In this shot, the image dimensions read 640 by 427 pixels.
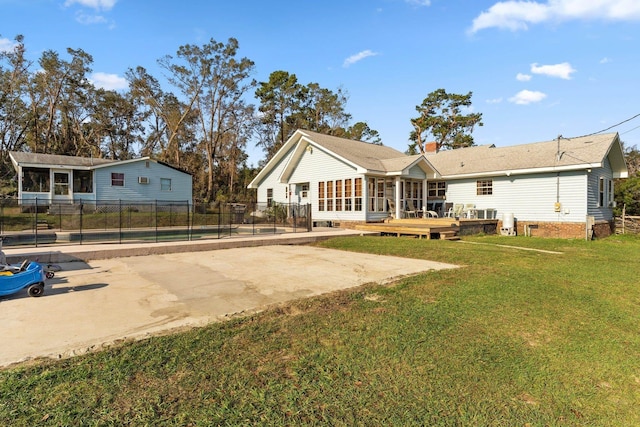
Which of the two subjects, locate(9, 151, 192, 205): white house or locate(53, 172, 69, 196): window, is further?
locate(53, 172, 69, 196): window

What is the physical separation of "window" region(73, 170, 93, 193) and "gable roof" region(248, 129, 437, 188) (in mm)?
11870

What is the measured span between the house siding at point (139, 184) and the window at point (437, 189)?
18.4m

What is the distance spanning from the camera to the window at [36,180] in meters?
22.2

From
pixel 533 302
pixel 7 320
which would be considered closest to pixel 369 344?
pixel 533 302

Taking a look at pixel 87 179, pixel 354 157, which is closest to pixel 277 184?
pixel 354 157

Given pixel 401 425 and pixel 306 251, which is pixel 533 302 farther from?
pixel 306 251

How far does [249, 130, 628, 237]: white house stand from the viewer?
594 inches

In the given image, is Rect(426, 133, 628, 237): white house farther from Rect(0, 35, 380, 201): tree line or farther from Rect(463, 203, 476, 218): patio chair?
Rect(0, 35, 380, 201): tree line

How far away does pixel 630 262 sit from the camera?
887cm

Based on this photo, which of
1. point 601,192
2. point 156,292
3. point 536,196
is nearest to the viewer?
point 156,292

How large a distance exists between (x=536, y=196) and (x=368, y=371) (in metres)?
16.4

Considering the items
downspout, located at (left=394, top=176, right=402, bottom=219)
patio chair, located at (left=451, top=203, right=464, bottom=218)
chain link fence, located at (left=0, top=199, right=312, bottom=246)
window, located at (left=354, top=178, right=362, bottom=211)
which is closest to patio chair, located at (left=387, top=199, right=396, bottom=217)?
downspout, located at (left=394, top=176, right=402, bottom=219)

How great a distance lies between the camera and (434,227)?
45.7ft

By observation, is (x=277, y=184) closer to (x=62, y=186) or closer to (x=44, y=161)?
(x=62, y=186)
